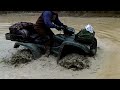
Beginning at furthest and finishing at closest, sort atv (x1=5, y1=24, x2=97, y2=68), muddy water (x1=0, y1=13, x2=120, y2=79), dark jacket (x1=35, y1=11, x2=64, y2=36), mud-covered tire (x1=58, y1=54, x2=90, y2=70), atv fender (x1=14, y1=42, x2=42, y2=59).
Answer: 1. atv fender (x1=14, y1=42, x2=42, y2=59)
2. dark jacket (x1=35, y1=11, x2=64, y2=36)
3. atv (x1=5, y1=24, x2=97, y2=68)
4. mud-covered tire (x1=58, y1=54, x2=90, y2=70)
5. muddy water (x1=0, y1=13, x2=120, y2=79)

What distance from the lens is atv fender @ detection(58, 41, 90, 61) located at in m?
7.29

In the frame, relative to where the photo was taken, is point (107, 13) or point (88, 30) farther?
point (107, 13)

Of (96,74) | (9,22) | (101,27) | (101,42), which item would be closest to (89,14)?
(101,27)

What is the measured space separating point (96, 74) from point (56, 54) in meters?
1.20

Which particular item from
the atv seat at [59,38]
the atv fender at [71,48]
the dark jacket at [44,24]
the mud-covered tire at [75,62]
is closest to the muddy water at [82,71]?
the mud-covered tire at [75,62]

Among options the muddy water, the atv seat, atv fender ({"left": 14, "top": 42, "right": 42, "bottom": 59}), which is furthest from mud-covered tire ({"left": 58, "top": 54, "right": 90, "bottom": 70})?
atv fender ({"left": 14, "top": 42, "right": 42, "bottom": 59})

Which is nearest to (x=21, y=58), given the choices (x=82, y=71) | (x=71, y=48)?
(x=71, y=48)

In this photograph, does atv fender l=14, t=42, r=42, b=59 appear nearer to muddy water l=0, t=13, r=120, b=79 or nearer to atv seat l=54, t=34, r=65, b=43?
muddy water l=0, t=13, r=120, b=79

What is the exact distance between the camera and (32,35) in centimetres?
796

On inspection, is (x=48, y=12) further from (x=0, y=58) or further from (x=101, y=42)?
(x=101, y=42)

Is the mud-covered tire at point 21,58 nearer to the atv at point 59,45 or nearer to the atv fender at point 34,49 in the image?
the atv at point 59,45

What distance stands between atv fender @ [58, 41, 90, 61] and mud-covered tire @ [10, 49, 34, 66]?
742 mm

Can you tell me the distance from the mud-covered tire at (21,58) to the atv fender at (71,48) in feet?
2.43

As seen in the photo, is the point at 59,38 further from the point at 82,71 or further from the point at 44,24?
the point at 82,71
